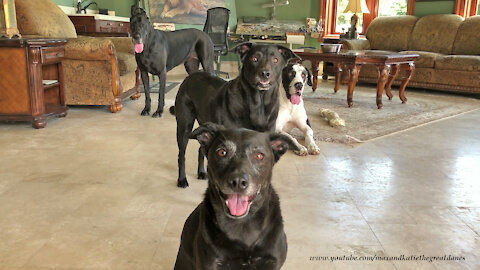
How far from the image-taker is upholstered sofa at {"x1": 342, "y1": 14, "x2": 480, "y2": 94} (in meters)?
6.06

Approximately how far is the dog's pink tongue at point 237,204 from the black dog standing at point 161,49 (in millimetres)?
3301

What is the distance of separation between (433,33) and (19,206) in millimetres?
7034

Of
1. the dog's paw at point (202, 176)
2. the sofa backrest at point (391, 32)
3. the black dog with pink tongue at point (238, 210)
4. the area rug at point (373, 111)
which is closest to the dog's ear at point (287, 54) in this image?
the dog's paw at point (202, 176)

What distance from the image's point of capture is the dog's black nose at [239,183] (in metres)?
1.16

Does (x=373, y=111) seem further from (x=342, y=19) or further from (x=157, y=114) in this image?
(x=342, y=19)

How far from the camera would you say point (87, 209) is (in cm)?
210

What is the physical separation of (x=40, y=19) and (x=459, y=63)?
18.5 ft

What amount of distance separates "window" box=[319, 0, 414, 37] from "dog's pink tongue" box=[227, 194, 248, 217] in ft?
25.9

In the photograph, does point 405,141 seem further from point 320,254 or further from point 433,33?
point 433,33

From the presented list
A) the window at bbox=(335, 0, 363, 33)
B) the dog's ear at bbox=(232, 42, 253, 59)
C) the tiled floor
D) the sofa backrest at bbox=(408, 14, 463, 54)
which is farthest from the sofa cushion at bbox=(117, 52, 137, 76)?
the window at bbox=(335, 0, 363, 33)

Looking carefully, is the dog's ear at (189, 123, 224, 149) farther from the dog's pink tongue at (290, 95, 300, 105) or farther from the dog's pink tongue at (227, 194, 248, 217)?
the dog's pink tongue at (290, 95, 300, 105)

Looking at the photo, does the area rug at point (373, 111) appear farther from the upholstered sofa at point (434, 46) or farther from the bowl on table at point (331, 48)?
the bowl on table at point (331, 48)

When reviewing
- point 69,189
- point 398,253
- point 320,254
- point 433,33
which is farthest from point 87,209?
point 433,33

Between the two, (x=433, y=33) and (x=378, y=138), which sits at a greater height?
(x=433, y=33)
